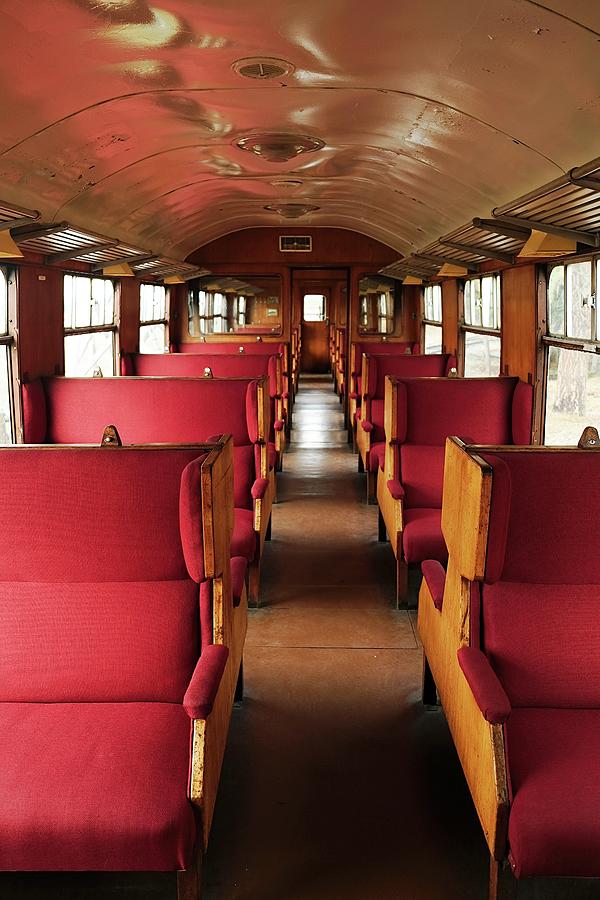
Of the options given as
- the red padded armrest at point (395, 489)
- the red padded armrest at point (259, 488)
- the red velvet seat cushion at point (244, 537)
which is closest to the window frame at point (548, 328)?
the red padded armrest at point (395, 489)

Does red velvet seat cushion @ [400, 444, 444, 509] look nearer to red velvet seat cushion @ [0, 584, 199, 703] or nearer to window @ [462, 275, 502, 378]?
window @ [462, 275, 502, 378]

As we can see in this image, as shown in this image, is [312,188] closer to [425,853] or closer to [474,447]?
[474,447]

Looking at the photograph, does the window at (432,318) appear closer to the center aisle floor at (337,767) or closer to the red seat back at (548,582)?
the center aisle floor at (337,767)

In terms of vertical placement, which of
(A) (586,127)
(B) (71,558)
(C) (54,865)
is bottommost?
(C) (54,865)

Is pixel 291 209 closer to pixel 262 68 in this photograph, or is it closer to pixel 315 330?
pixel 262 68

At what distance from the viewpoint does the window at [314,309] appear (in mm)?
20141

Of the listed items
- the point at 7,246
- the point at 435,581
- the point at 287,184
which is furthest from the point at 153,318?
the point at 435,581

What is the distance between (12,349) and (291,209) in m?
4.72

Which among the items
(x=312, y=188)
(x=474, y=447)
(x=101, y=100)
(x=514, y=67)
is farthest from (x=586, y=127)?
(x=312, y=188)

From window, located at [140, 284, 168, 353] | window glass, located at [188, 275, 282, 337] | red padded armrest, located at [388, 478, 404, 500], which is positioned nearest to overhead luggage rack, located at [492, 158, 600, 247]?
red padded armrest, located at [388, 478, 404, 500]

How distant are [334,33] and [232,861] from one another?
279 cm

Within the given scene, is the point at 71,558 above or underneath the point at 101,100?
underneath

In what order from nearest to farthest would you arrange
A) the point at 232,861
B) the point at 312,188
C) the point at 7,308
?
the point at 232,861
the point at 7,308
the point at 312,188

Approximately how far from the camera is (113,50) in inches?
119
